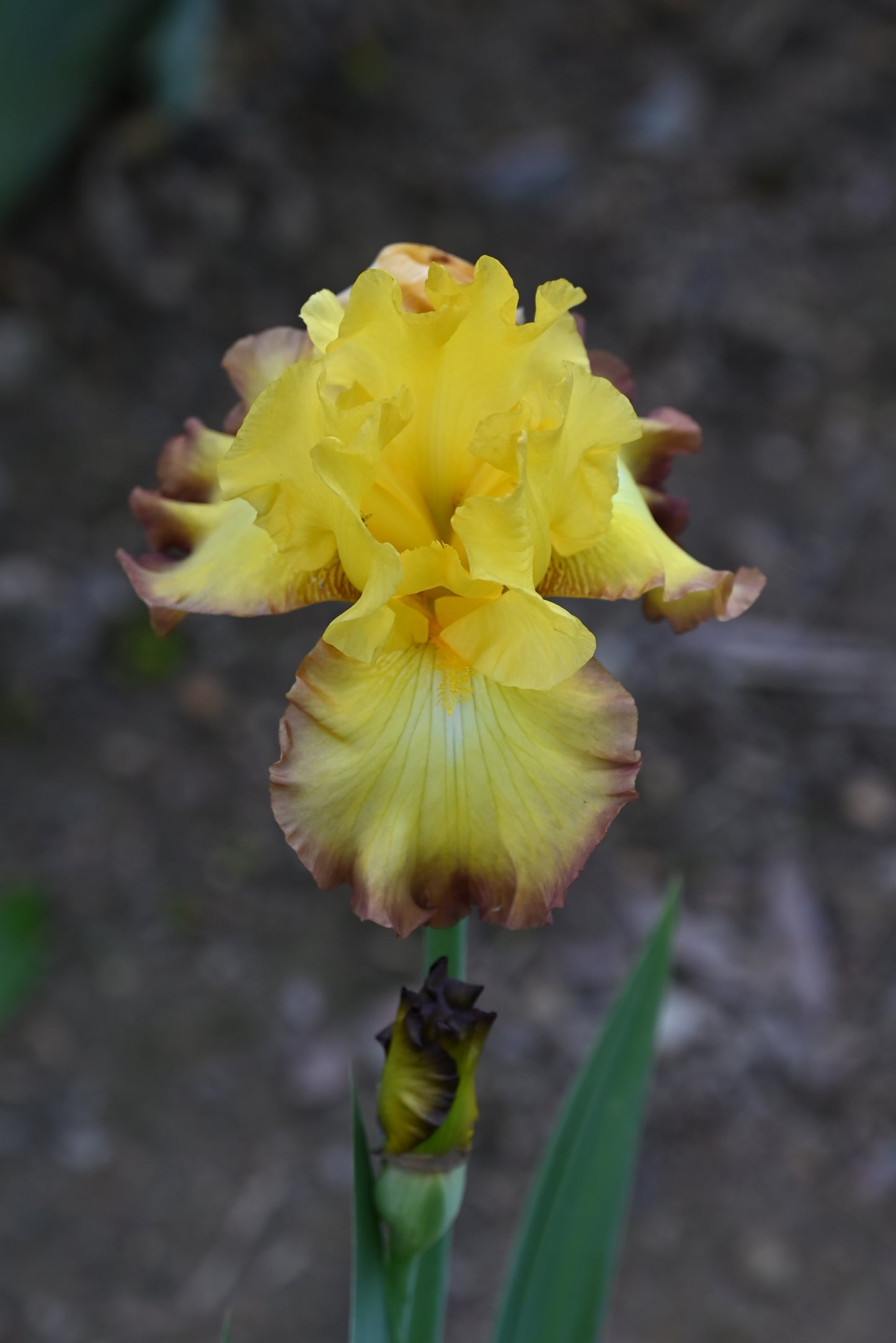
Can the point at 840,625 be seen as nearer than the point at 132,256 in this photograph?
Yes

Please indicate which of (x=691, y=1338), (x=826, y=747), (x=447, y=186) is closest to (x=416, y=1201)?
(x=691, y=1338)

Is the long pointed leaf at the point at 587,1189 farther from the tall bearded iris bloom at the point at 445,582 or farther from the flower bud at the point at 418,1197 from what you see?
the tall bearded iris bloom at the point at 445,582

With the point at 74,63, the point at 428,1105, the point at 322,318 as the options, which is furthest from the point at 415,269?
the point at 74,63

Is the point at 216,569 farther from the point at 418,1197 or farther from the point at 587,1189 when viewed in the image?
the point at 587,1189

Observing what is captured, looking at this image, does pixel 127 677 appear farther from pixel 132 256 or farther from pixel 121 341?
pixel 132 256

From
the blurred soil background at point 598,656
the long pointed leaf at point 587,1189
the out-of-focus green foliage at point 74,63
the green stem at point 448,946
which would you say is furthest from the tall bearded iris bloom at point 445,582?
the out-of-focus green foliage at point 74,63

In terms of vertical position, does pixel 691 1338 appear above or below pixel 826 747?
below
